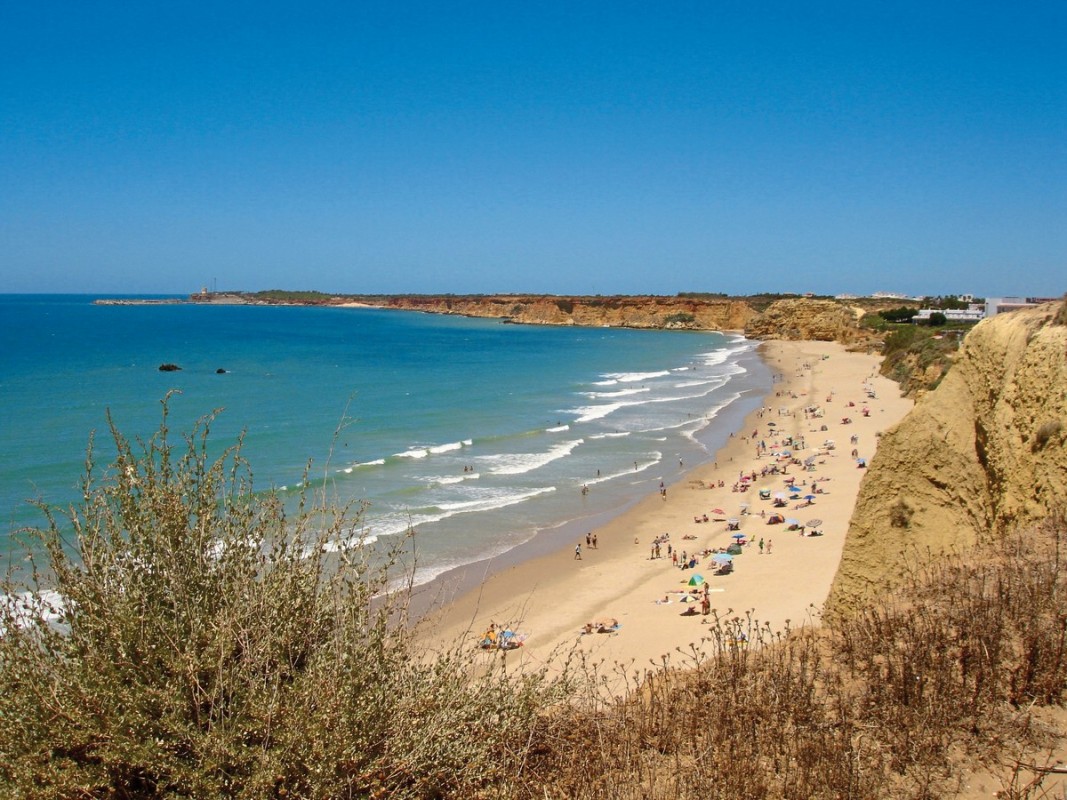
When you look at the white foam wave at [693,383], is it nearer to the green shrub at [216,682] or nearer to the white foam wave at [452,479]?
the white foam wave at [452,479]

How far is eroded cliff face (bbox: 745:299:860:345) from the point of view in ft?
348

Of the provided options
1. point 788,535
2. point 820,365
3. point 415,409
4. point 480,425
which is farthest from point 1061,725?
point 820,365

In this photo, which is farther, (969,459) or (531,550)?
(531,550)

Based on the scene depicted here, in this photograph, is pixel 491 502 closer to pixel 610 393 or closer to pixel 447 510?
pixel 447 510

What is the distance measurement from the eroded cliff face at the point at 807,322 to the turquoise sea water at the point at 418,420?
2139 centimetres

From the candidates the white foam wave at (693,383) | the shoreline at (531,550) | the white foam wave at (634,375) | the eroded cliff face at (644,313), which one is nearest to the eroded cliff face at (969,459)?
the shoreline at (531,550)

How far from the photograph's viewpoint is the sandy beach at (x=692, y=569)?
51.6 ft

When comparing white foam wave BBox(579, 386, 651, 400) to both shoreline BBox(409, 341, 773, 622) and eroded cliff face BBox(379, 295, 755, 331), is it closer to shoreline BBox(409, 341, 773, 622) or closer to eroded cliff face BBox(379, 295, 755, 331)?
shoreline BBox(409, 341, 773, 622)

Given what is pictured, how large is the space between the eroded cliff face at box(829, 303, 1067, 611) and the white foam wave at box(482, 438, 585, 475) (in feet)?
75.5

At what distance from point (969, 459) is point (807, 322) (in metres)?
115

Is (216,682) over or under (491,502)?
over

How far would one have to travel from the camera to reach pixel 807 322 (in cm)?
11550

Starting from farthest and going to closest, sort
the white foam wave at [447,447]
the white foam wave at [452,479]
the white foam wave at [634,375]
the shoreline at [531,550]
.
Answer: the white foam wave at [634,375]
the white foam wave at [447,447]
the white foam wave at [452,479]
the shoreline at [531,550]

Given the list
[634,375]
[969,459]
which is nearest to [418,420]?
[634,375]
